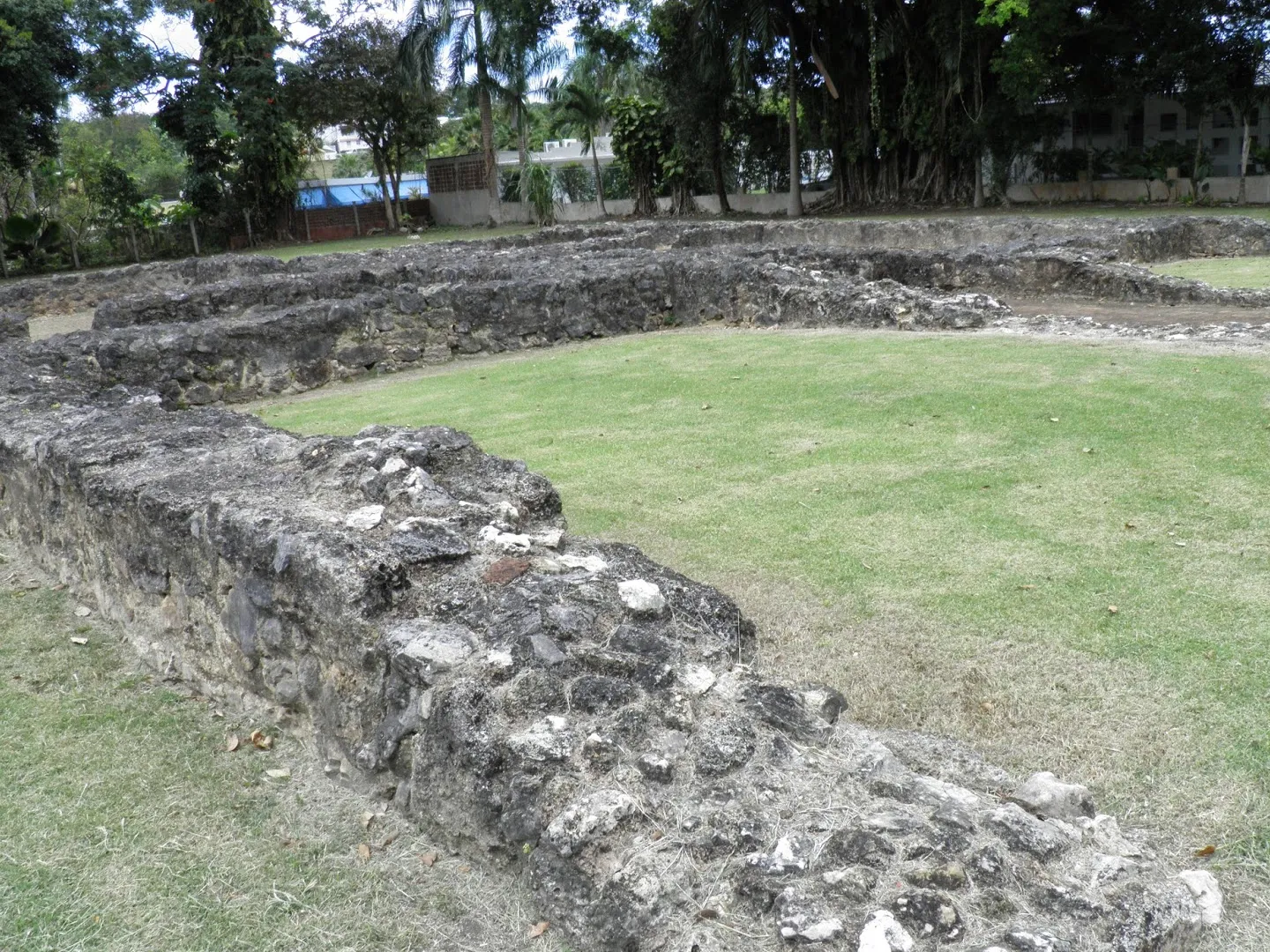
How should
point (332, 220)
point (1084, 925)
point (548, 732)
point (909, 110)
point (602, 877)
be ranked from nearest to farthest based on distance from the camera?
point (1084, 925), point (602, 877), point (548, 732), point (909, 110), point (332, 220)

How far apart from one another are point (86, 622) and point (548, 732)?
Answer: 126 inches

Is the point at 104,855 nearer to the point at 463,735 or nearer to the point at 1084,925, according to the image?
the point at 463,735

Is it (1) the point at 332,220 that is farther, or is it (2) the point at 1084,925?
(1) the point at 332,220

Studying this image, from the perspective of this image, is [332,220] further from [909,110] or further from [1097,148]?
[1097,148]

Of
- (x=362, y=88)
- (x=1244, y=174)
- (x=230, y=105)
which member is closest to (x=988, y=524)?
(x=1244, y=174)

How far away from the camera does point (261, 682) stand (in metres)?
3.94

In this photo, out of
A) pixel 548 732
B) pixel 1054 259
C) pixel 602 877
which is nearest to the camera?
pixel 602 877

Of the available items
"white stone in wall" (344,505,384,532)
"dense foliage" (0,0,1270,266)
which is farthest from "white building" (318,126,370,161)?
"white stone in wall" (344,505,384,532)

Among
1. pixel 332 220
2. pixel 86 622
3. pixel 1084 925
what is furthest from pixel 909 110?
pixel 1084 925

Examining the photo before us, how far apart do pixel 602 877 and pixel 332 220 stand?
37497 millimetres

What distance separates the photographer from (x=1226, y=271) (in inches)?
567

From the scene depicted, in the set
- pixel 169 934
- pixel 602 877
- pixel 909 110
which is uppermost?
pixel 909 110

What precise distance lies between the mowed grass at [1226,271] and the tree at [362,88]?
2685cm

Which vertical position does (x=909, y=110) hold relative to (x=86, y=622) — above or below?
above
